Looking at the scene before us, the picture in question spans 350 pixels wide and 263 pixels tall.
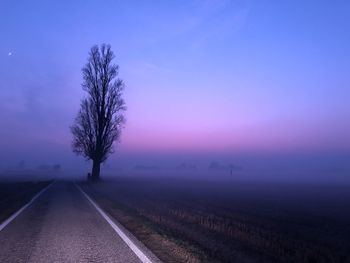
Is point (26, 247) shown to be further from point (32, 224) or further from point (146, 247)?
point (32, 224)

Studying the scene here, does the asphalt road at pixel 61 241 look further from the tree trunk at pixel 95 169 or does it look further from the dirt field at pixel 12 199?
the tree trunk at pixel 95 169

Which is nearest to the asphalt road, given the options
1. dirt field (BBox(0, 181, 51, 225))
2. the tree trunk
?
dirt field (BBox(0, 181, 51, 225))

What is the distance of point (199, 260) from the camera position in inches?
331

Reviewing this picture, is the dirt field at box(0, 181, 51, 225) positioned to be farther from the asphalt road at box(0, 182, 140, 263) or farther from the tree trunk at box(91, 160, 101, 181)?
the tree trunk at box(91, 160, 101, 181)

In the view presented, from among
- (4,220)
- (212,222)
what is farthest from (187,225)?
(4,220)

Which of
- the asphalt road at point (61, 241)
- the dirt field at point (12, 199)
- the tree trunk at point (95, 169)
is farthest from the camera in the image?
the tree trunk at point (95, 169)

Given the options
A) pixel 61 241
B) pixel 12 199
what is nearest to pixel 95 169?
pixel 12 199

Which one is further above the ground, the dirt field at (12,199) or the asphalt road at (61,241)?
the dirt field at (12,199)

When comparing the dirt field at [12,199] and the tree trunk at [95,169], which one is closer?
the dirt field at [12,199]

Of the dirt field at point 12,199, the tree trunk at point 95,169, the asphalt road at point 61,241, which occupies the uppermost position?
the tree trunk at point 95,169

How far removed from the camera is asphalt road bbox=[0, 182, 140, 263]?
8531 mm

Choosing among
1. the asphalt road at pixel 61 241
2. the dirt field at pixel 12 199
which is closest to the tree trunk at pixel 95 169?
the dirt field at pixel 12 199

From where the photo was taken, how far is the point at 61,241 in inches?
408

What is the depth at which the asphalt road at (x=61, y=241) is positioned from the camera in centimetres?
853
